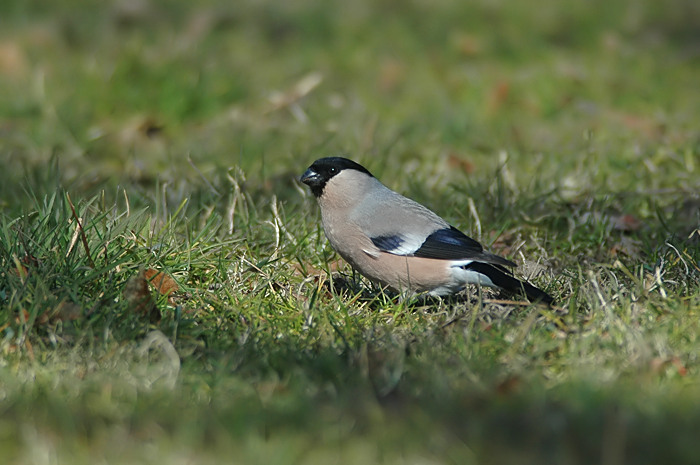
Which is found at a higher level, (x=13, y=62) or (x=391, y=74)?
(x=13, y=62)

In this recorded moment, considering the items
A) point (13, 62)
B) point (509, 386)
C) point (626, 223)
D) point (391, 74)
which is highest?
point (509, 386)

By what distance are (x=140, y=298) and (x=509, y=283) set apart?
1.66m

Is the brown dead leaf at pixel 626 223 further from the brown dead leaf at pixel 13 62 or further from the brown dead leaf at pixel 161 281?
the brown dead leaf at pixel 13 62

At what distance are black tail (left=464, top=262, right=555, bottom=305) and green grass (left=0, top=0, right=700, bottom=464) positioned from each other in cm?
11

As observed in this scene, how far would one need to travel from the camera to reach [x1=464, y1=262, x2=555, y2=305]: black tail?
13.5 ft

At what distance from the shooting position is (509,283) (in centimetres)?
420

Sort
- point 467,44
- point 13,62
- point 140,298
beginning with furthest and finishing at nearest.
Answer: point 467,44 → point 13,62 → point 140,298

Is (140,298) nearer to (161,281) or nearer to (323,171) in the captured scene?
(161,281)

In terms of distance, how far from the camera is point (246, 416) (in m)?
2.88

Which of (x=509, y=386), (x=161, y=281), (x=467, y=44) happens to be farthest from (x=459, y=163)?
(x=509, y=386)

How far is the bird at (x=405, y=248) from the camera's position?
434 cm

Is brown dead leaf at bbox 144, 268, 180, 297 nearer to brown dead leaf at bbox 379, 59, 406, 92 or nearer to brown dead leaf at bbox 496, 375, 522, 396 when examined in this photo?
brown dead leaf at bbox 496, 375, 522, 396

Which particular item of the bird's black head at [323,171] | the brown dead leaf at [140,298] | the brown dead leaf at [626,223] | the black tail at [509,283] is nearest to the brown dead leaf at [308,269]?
the bird's black head at [323,171]

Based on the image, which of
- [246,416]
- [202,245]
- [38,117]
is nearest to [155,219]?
[202,245]
